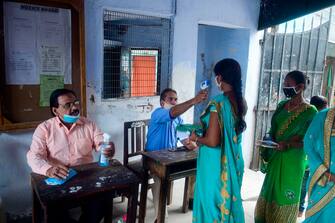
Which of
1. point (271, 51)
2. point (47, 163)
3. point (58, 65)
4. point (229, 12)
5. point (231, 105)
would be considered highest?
point (229, 12)

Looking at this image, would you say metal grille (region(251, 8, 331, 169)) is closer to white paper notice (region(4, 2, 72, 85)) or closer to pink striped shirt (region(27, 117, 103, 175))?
white paper notice (region(4, 2, 72, 85))

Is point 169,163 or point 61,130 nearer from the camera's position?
point 61,130

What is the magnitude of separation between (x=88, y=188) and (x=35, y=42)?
1.61 metres

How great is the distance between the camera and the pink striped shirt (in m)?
2.22

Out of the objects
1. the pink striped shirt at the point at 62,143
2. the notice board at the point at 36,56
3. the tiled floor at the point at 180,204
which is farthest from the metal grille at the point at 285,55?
the pink striped shirt at the point at 62,143

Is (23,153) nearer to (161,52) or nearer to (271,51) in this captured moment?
(161,52)

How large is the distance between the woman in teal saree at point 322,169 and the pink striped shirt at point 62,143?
165 cm

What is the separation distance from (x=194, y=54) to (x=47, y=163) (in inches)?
103

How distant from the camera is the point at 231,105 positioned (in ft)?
6.89

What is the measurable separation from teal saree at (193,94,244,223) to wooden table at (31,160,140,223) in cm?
54

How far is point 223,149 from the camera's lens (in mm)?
2143

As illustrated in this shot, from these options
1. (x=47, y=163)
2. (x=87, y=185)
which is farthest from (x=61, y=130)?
(x=87, y=185)

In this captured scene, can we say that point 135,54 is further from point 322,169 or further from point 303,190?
point 303,190

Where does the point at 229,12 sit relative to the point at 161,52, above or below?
above
